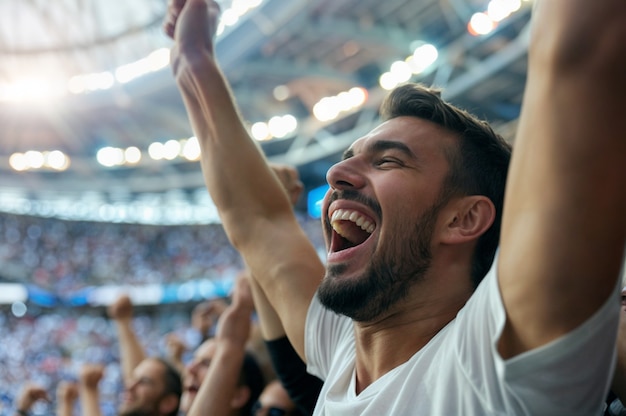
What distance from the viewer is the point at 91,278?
1920 cm

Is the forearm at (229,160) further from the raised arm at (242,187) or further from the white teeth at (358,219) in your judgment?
the white teeth at (358,219)

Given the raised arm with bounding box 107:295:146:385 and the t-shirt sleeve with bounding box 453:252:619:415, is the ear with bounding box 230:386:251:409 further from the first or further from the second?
the t-shirt sleeve with bounding box 453:252:619:415

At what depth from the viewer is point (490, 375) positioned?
75cm

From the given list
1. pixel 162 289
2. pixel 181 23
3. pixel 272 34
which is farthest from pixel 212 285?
pixel 181 23

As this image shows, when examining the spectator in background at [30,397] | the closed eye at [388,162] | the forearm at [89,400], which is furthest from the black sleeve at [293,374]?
the spectator in background at [30,397]

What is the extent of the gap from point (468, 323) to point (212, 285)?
62.6 feet

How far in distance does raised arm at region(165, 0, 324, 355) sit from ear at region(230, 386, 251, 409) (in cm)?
91

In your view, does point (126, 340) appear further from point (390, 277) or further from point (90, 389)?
point (390, 277)

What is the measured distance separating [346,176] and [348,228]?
124 mm

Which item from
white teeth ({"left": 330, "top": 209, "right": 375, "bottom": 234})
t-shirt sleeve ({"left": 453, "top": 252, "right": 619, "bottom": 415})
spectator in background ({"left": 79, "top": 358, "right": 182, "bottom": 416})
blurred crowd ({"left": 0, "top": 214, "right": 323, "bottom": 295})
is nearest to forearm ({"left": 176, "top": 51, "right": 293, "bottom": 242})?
white teeth ({"left": 330, "top": 209, "right": 375, "bottom": 234})

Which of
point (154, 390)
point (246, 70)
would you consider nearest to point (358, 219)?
point (154, 390)

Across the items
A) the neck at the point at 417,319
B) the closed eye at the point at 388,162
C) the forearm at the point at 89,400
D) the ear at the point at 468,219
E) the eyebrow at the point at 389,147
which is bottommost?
the neck at the point at 417,319

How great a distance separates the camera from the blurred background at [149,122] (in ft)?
44.0

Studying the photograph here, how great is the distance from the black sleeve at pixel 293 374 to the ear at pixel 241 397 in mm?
518
